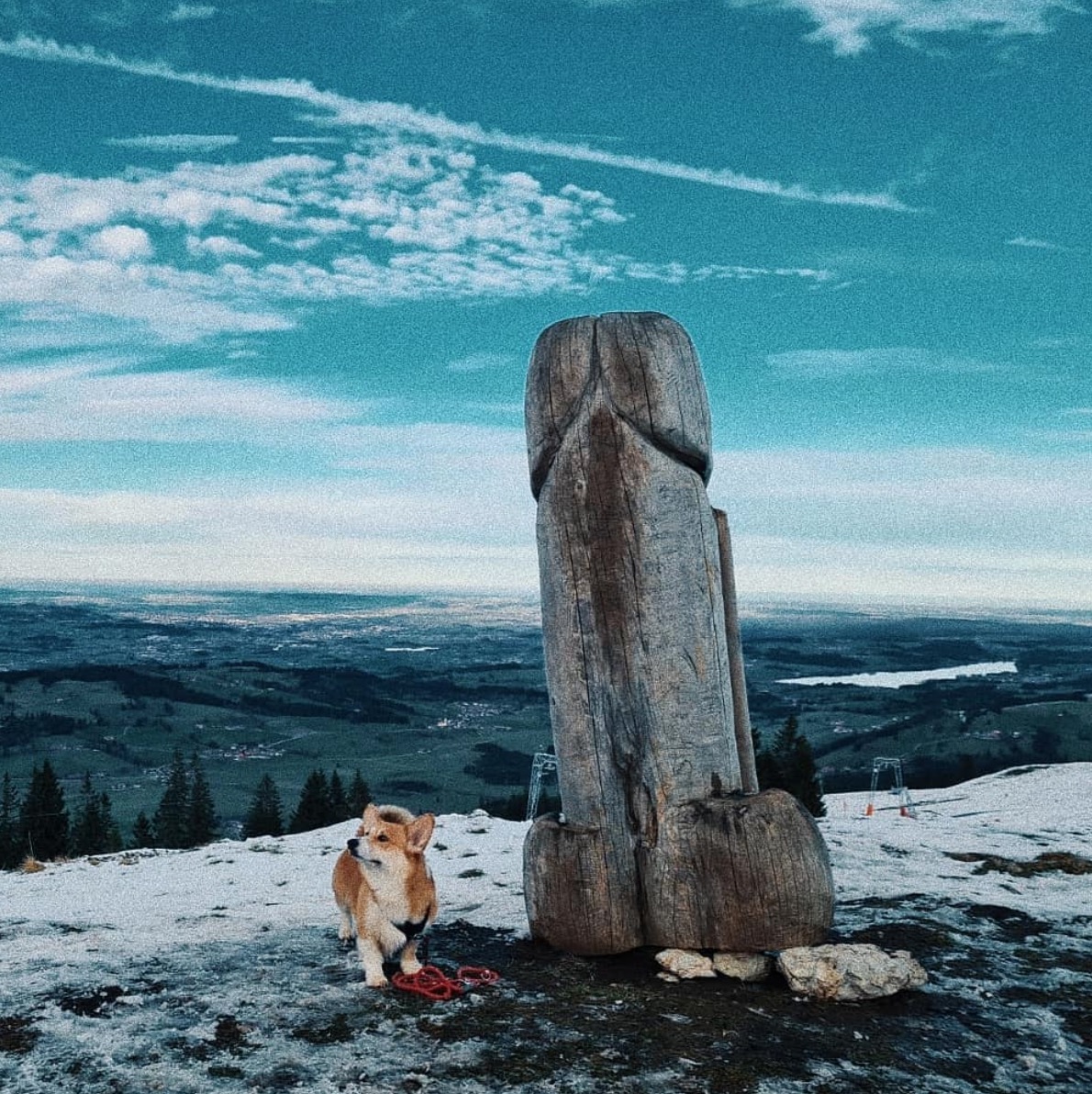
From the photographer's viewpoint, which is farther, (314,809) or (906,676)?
(906,676)

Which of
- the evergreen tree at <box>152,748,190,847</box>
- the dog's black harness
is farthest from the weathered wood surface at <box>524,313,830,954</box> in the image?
the evergreen tree at <box>152,748,190,847</box>

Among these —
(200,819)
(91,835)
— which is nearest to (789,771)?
(200,819)

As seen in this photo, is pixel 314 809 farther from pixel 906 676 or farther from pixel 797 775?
pixel 906 676

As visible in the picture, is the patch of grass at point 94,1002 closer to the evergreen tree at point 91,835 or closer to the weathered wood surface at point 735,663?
the weathered wood surface at point 735,663

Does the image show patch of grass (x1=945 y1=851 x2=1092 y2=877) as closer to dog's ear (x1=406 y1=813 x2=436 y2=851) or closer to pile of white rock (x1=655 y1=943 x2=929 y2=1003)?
pile of white rock (x1=655 y1=943 x2=929 y2=1003)

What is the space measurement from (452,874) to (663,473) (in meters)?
5.89

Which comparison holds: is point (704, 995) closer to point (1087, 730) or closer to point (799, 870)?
point (799, 870)

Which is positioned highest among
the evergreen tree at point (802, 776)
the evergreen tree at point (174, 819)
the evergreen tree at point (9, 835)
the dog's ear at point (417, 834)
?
the dog's ear at point (417, 834)

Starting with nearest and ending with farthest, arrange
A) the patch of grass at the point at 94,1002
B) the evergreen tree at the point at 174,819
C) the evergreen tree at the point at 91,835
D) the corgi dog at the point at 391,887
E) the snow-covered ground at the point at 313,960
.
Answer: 1. the snow-covered ground at the point at 313,960
2. the patch of grass at the point at 94,1002
3. the corgi dog at the point at 391,887
4. the evergreen tree at the point at 91,835
5. the evergreen tree at the point at 174,819

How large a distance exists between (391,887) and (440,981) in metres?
0.69

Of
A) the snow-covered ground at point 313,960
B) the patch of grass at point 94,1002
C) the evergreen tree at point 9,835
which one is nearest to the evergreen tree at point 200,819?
the evergreen tree at point 9,835

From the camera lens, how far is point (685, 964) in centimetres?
665

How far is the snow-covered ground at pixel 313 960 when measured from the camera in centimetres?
513

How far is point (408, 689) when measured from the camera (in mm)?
134000
